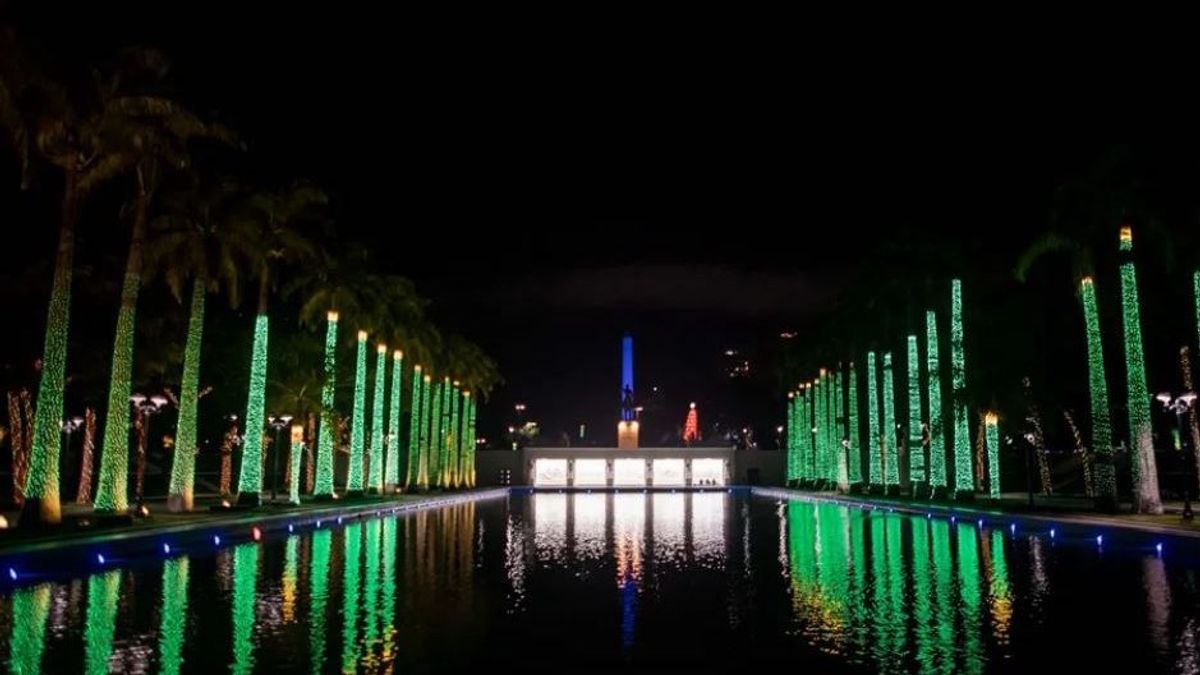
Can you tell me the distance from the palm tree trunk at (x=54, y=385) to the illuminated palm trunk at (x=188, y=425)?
10.1 m

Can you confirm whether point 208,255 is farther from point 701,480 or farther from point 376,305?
point 701,480

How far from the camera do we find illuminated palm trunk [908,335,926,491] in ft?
211

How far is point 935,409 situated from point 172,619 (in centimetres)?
4848

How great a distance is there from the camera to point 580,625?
14.8 meters

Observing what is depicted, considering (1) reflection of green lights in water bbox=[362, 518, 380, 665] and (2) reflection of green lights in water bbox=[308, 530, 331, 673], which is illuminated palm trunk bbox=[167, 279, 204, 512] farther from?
(2) reflection of green lights in water bbox=[308, 530, 331, 673]

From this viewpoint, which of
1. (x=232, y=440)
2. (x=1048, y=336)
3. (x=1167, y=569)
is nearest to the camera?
(x=1167, y=569)

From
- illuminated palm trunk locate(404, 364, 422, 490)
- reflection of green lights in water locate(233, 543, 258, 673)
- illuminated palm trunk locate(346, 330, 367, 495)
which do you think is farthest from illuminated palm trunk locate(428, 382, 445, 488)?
reflection of green lights in water locate(233, 543, 258, 673)

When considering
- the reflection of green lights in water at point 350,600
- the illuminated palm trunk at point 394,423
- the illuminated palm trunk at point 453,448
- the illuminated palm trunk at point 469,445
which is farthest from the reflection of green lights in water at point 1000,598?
the illuminated palm trunk at point 469,445

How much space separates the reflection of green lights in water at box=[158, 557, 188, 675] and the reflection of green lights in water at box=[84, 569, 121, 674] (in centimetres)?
56

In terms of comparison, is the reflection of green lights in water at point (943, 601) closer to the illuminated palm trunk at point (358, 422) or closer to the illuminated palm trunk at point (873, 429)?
the illuminated palm trunk at point (358, 422)

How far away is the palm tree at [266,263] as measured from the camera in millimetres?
46688

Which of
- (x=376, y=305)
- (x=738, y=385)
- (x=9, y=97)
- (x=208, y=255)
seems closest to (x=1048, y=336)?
(x=376, y=305)

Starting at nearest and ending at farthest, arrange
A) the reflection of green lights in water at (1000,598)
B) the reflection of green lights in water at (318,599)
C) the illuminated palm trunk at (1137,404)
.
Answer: the reflection of green lights in water at (318,599)
the reflection of green lights in water at (1000,598)
the illuminated palm trunk at (1137,404)

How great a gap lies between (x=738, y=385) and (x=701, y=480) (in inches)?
2070
